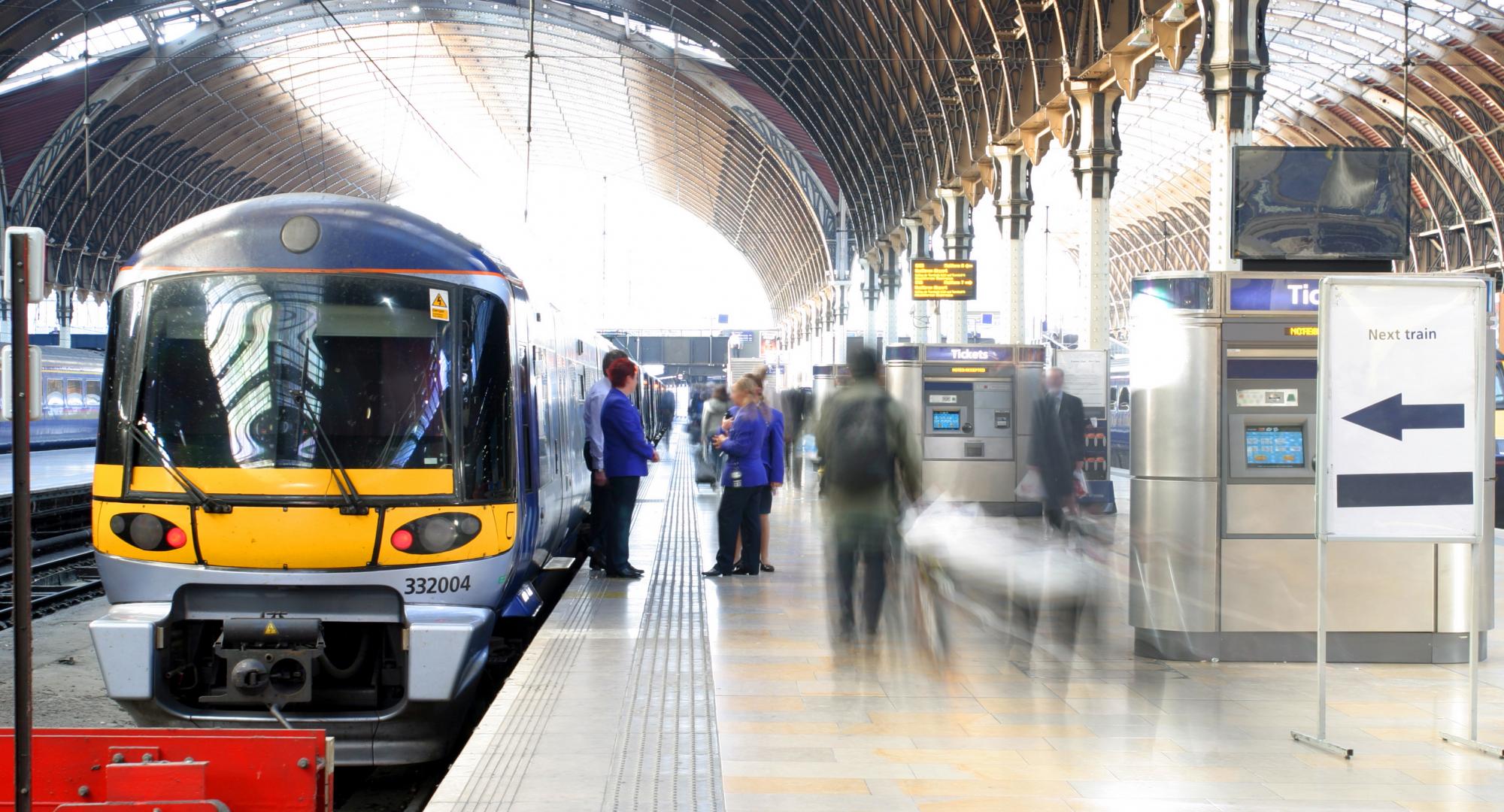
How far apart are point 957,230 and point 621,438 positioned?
80.0 ft

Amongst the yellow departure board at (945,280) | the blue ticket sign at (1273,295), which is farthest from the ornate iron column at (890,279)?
the blue ticket sign at (1273,295)

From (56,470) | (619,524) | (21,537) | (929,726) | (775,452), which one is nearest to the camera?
(21,537)

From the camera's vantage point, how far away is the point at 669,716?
6547mm

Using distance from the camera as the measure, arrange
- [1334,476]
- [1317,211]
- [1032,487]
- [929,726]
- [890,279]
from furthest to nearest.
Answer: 1. [890,279]
2. [1032,487]
3. [1317,211]
4. [929,726]
5. [1334,476]

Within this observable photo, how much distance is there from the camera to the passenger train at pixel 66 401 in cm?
3241

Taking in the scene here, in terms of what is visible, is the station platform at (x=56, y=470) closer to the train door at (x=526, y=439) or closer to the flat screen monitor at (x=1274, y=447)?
the train door at (x=526, y=439)

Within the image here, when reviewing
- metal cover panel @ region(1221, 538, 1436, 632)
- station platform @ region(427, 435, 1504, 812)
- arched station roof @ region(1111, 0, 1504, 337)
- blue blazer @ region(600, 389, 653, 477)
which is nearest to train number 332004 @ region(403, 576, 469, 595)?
station platform @ region(427, 435, 1504, 812)

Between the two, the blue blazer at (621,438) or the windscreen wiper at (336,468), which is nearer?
the windscreen wiper at (336,468)

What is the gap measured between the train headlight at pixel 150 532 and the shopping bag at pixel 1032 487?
446 centimetres

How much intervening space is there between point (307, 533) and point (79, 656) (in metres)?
4.98

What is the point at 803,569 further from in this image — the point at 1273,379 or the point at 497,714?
the point at 497,714

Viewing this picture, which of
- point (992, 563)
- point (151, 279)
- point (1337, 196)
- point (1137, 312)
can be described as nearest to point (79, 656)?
point (151, 279)

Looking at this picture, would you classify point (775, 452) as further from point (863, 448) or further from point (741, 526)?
point (863, 448)

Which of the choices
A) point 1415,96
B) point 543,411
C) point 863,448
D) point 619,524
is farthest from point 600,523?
point 1415,96
